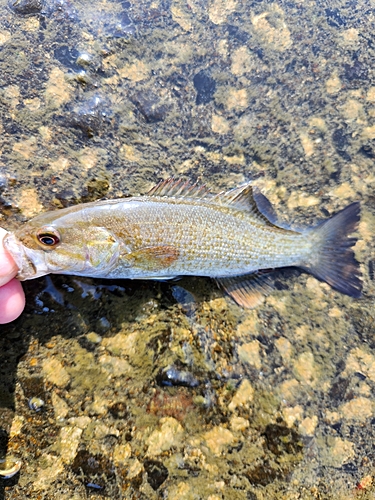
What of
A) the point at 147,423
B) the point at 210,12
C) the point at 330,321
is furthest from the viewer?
the point at 210,12

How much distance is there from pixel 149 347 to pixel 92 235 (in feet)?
3.26

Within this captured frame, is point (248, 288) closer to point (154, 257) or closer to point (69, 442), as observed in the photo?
point (154, 257)

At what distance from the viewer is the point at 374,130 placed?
3396 mm

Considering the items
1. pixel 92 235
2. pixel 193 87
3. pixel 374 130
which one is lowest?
pixel 92 235

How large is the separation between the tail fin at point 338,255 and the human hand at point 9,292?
8.11ft

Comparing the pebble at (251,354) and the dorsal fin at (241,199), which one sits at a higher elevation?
the dorsal fin at (241,199)

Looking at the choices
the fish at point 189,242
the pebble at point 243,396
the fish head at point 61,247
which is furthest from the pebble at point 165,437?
the fish head at point 61,247

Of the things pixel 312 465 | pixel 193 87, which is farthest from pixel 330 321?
pixel 193 87

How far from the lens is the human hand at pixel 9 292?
229 centimetres

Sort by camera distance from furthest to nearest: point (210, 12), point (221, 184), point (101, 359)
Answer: point (210, 12) → point (221, 184) → point (101, 359)

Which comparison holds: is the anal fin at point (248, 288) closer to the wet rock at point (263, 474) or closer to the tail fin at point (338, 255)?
the tail fin at point (338, 255)

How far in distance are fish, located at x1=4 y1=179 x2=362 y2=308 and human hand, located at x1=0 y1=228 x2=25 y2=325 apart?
53mm

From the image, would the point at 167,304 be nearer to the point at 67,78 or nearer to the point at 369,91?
the point at 67,78

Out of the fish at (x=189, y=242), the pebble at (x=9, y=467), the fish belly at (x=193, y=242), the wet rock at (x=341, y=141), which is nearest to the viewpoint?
the pebble at (x=9, y=467)
